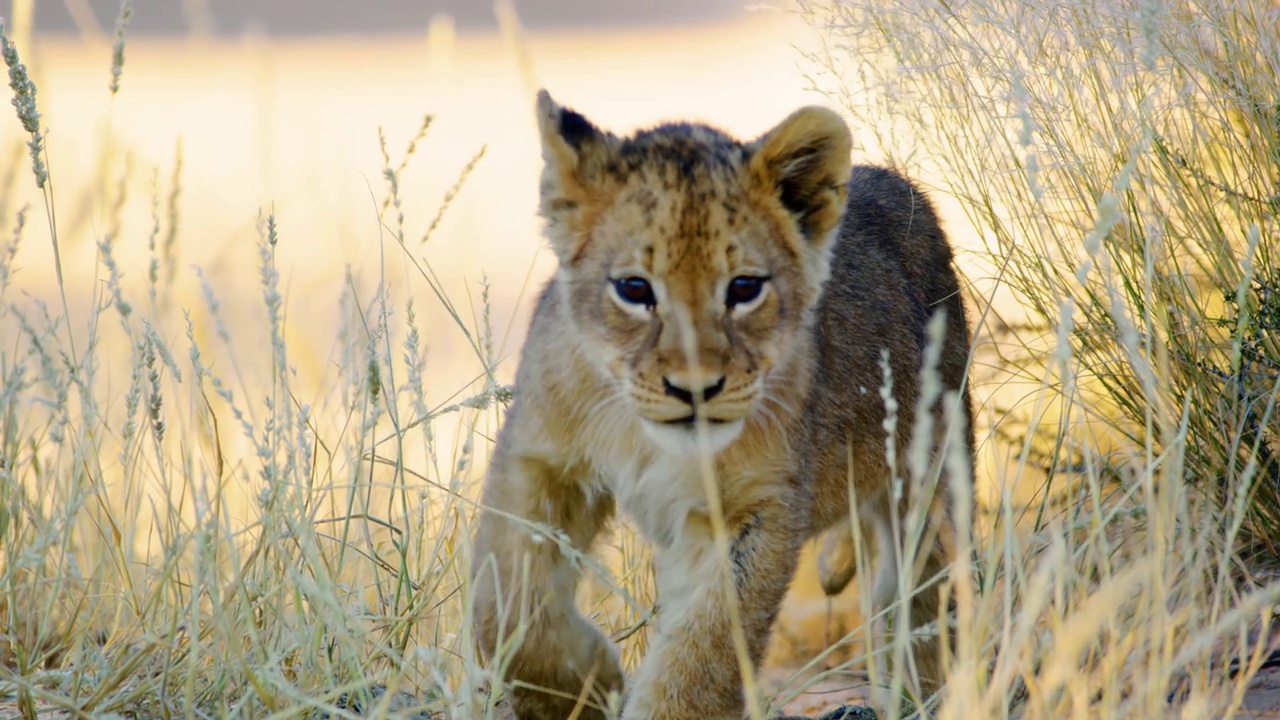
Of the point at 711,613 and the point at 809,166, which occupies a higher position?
the point at 809,166

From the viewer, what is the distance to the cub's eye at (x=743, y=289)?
3.51m

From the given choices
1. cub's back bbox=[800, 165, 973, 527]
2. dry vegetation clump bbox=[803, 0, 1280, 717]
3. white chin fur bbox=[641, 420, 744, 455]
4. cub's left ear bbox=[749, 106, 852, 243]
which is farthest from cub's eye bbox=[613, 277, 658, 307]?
dry vegetation clump bbox=[803, 0, 1280, 717]

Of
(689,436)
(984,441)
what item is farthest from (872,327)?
(689,436)

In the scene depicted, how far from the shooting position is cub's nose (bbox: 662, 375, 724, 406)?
10.7 feet

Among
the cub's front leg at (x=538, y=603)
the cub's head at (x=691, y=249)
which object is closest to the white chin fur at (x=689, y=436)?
the cub's head at (x=691, y=249)

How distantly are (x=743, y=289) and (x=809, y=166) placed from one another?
432mm

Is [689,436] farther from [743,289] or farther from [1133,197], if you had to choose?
[1133,197]

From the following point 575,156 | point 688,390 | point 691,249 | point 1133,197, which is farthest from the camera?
point 1133,197

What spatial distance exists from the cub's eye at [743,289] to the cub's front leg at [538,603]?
0.68m

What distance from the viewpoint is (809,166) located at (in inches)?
148

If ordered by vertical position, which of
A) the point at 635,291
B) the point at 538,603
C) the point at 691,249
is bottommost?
the point at 538,603

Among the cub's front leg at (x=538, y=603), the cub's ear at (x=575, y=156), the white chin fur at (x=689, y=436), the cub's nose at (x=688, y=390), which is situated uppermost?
the cub's ear at (x=575, y=156)

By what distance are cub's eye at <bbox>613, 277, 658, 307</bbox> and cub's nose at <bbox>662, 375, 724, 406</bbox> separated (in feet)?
0.81

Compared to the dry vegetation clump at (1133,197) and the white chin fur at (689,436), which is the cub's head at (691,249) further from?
the dry vegetation clump at (1133,197)
